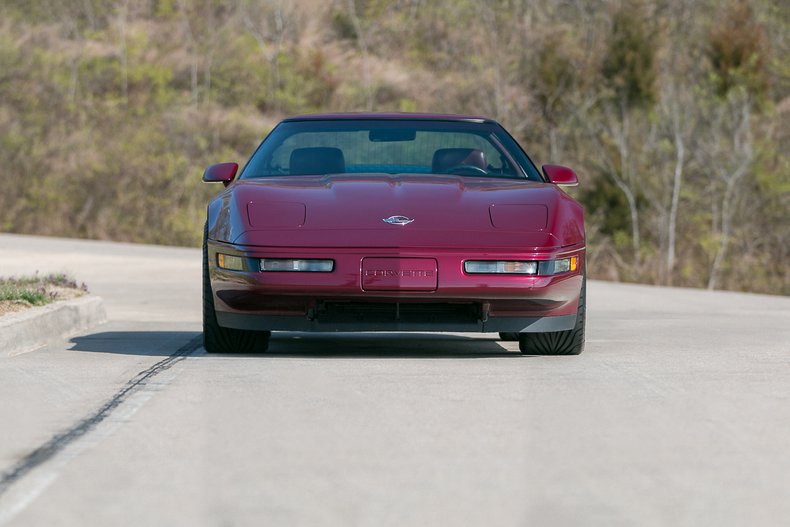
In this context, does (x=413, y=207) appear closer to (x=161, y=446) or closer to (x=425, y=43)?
(x=161, y=446)

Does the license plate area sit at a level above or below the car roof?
below

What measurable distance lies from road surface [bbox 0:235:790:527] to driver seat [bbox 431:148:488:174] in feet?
4.01

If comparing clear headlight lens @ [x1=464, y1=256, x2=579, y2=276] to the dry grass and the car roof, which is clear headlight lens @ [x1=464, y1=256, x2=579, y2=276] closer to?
the car roof

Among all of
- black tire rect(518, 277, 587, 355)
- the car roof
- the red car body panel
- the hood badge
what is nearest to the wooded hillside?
the car roof

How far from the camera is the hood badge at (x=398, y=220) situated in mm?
9031

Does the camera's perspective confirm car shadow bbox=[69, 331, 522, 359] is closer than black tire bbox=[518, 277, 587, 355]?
No

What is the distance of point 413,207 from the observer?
30.1ft

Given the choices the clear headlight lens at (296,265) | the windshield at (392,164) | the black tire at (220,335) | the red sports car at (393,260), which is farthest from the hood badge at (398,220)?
the black tire at (220,335)

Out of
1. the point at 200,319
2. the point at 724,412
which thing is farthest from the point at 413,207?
the point at 200,319

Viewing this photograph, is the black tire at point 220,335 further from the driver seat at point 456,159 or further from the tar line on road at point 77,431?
the driver seat at point 456,159

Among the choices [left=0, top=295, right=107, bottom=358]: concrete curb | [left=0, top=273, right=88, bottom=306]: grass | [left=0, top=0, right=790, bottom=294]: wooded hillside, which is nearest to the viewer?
[left=0, top=295, right=107, bottom=358]: concrete curb

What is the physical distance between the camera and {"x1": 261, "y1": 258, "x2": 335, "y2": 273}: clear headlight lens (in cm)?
891

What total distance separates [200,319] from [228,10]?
135ft

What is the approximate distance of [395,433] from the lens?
6492 millimetres
